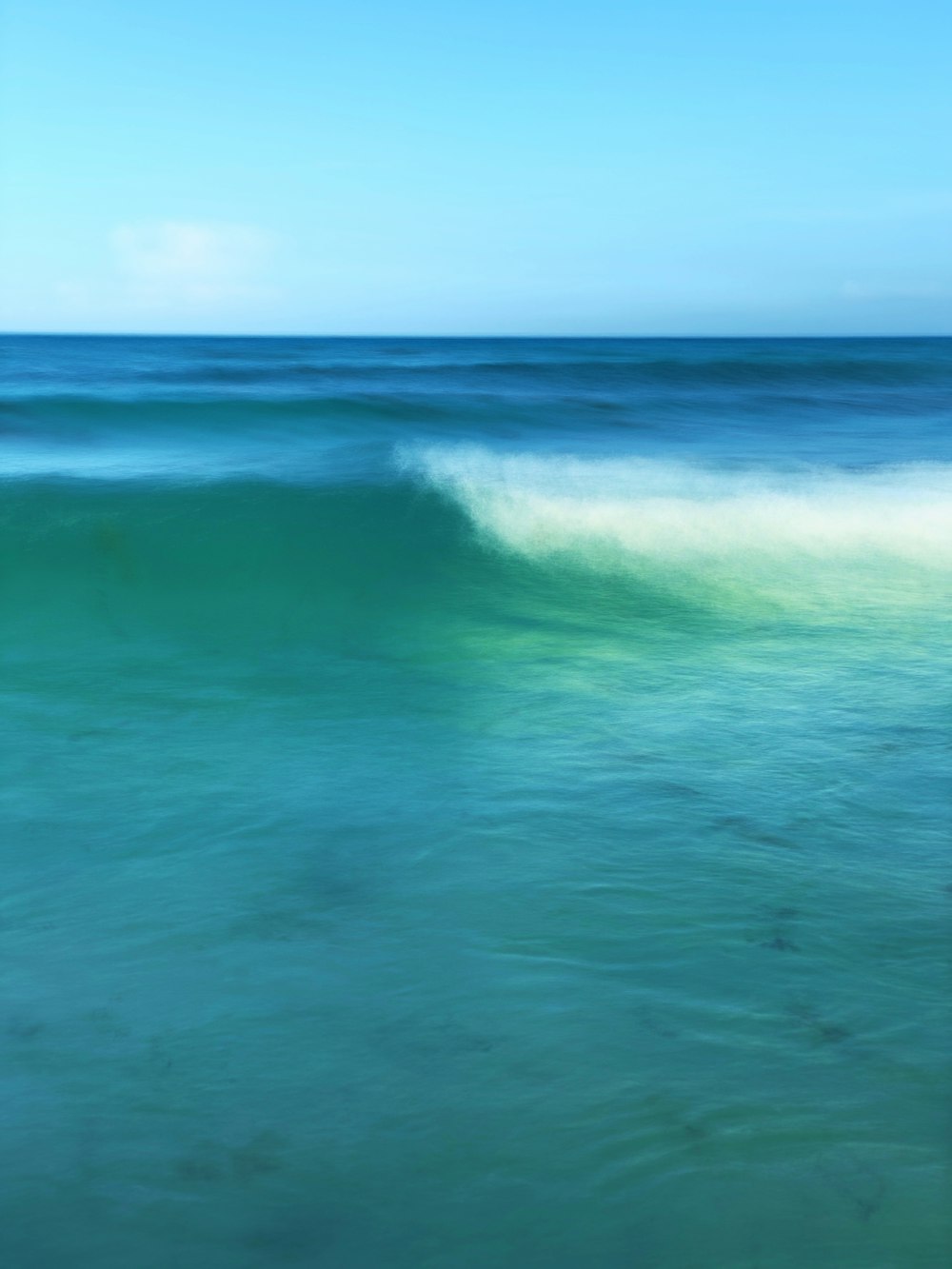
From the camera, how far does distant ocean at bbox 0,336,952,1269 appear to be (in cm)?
226

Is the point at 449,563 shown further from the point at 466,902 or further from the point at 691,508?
the point at 466,902

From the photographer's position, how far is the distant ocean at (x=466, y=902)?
2.26 metres

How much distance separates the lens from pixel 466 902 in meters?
3.34

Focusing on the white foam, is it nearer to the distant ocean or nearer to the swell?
the swell

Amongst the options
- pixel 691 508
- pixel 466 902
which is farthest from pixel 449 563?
pixel 466 902

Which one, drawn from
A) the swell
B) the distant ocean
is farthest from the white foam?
the distant ocean

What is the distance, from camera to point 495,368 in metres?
23.0

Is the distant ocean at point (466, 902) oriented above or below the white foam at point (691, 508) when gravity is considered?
below

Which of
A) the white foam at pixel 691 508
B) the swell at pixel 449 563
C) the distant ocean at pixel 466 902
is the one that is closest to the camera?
Result: the distant ocean at pixel 466 902

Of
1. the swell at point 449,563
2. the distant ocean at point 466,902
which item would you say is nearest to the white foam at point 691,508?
the swell at point 449,563

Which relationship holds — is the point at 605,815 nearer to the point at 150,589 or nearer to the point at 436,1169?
the point at 436,1169

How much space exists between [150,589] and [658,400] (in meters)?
12.7

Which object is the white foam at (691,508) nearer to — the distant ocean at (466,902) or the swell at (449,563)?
the swell at (449,563)

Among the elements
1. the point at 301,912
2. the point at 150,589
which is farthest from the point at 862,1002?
the point at 150,589
